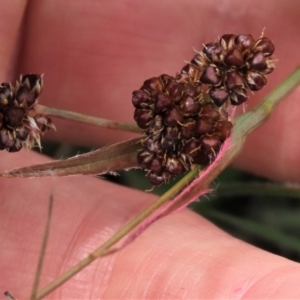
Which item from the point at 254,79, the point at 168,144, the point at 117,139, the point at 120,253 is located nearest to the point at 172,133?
the point at 168,144

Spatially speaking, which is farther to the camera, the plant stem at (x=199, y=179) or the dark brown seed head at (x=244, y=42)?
the dark brown seed head at (x=244, y=42)

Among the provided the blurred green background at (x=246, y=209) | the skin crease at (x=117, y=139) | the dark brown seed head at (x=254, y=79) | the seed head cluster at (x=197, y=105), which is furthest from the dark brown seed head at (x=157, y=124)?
the blurred green background at (x=246, y=209)

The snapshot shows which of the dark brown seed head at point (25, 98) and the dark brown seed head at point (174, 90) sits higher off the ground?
the dark brown seed head at point (174, 90)

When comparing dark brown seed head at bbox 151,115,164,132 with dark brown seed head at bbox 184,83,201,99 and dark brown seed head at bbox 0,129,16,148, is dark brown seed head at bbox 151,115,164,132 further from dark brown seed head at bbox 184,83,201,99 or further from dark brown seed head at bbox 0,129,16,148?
dark brown seed head at bbox 0,129,16,148

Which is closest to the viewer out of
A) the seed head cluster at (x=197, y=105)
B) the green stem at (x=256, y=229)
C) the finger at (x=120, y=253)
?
the seed head cluster at (x=197, y=105)

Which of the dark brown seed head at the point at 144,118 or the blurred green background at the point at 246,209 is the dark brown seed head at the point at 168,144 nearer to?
the dark brown seed head at the point at 144,118

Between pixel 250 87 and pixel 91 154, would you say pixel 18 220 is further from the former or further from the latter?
pixel 250 87

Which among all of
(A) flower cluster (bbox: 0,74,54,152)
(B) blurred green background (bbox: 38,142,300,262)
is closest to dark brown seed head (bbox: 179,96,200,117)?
(A) flower cluster (bbox: 0,74,54,152)
